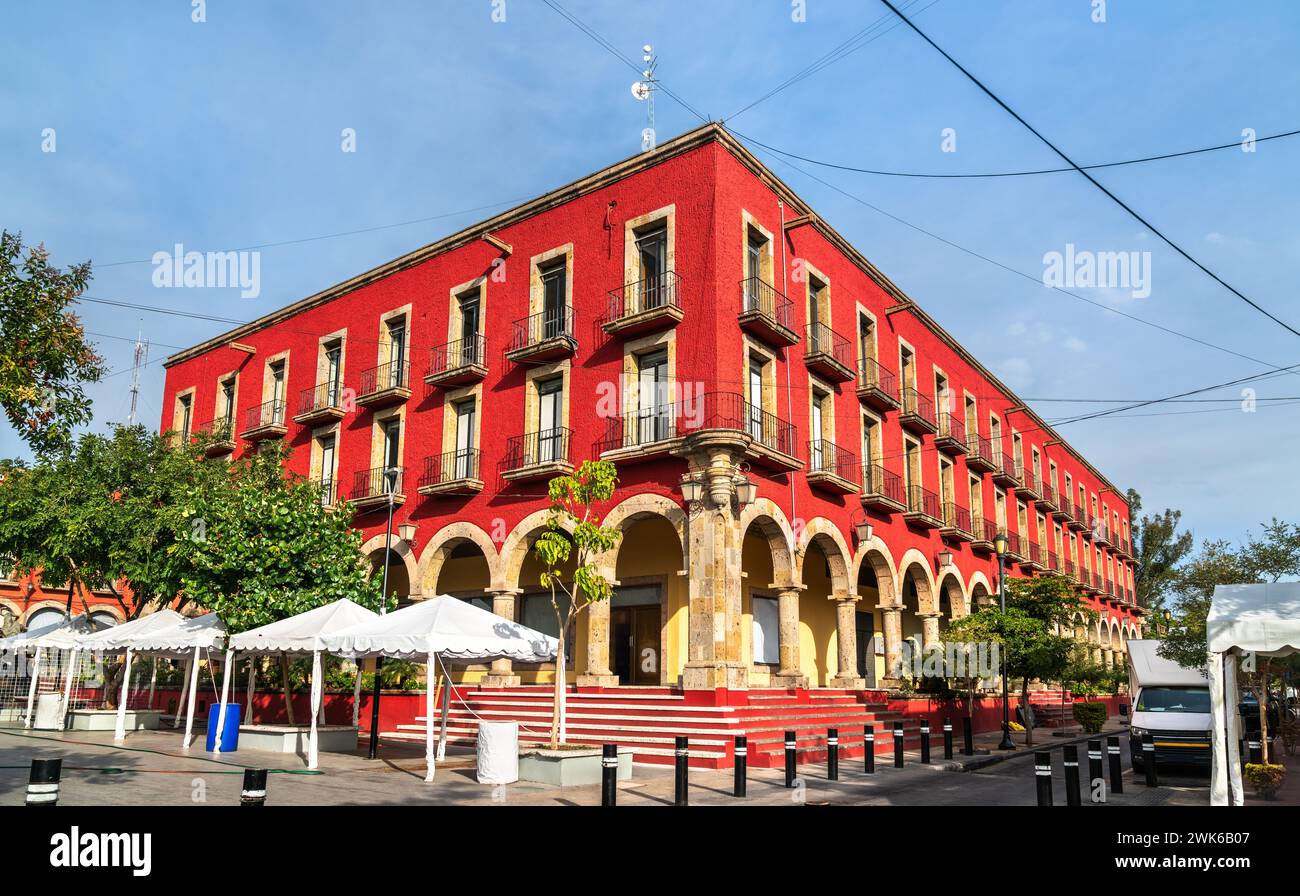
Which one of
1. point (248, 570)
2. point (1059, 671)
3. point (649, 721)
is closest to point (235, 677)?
point (248, 570)

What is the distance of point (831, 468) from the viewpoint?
77.2 ft

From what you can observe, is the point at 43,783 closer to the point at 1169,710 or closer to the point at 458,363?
the point at 1169,710

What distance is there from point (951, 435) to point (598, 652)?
1599 cm

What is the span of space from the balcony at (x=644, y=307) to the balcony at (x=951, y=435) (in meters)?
12.9

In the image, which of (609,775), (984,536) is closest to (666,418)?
(609,775)

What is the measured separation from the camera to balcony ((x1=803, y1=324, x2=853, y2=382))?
75.8 feet

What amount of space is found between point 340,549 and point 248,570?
214cm

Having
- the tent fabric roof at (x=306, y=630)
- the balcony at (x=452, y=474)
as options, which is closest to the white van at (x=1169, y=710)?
the tent fabric roof at (x=306, y=630)

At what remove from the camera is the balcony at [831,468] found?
22.6m

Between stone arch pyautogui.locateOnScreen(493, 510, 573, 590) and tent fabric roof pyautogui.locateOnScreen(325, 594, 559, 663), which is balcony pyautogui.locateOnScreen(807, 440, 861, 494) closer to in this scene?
stone arch pyautogui.locateOnScreen(493, 510, 573, 590)

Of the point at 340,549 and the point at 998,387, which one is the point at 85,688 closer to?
the point at 340,549

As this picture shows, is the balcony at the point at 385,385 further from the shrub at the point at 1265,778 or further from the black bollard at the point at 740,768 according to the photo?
the shrub at the point at 1265,778

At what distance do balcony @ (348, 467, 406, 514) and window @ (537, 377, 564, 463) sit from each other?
5.14m
